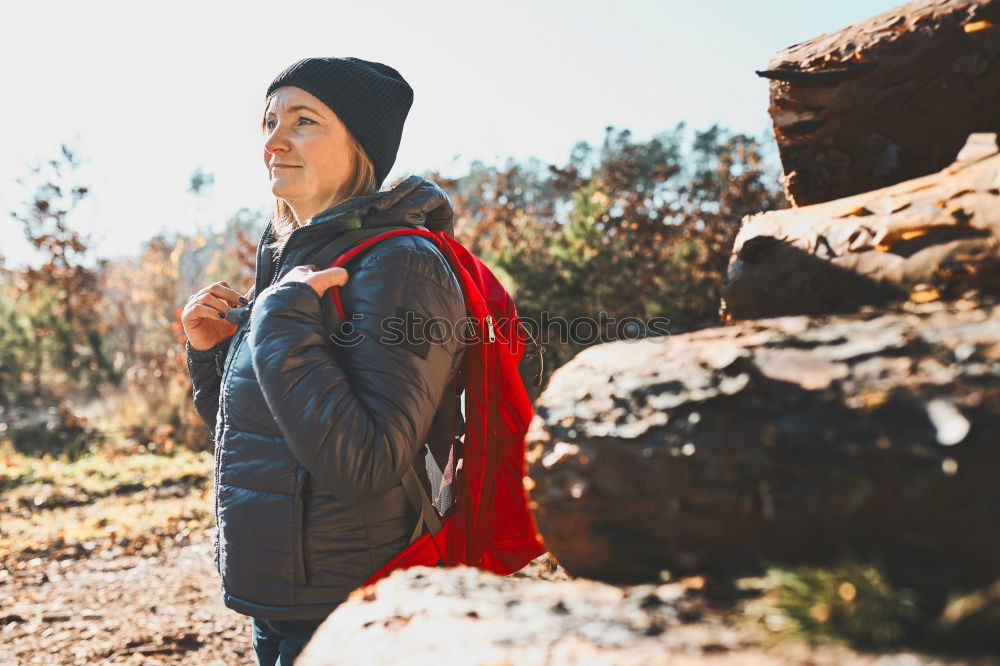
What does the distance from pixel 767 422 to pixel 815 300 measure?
43 cm

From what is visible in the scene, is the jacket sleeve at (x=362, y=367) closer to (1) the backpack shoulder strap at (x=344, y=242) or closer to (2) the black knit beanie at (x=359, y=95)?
(1) the backpack shoulder strap at (x=344, y=242)

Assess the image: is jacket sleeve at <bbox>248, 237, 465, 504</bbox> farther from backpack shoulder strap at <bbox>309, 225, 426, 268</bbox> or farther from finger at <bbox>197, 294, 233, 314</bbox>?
finger at <bbox>197, 294, 233, 314</bbox>

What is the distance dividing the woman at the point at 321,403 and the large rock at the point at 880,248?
2.27 ft

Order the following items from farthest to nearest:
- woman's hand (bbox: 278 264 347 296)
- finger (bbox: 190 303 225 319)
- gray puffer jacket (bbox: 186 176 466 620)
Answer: finger (bbox: 190 303 225 319) < woman's hand (bbox: 278 264 347 296) < gray puffer jacket (bbox: 186 176 466 620)

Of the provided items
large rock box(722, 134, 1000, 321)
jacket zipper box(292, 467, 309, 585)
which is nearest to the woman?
jacket zipper box(292, 467, 309, 585)

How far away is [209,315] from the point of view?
2029 mm

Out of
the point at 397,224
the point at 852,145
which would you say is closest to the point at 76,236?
the point at 397,224

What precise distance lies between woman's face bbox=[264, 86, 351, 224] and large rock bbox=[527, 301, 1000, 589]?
3.51 ft

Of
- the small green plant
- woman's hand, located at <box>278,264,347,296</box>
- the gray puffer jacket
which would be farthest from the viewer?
woman's hand, located at <box>278,264,347,296</box>

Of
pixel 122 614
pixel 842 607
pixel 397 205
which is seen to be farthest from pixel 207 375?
pixel 122 614

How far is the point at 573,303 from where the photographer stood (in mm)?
7594

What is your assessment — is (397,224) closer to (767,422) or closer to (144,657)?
(767,422)

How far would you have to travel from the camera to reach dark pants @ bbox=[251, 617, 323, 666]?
1647mm

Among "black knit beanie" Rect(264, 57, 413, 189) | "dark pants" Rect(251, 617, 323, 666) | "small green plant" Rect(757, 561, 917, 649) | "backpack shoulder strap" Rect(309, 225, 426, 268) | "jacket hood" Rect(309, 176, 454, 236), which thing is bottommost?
"dark pants" Rect(251, 617, 323, 666)
